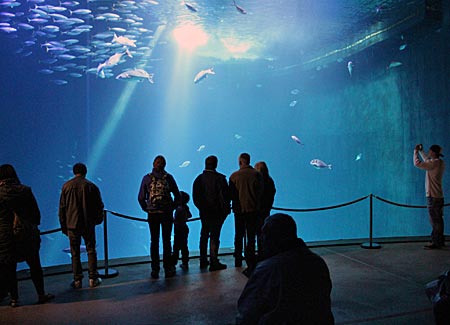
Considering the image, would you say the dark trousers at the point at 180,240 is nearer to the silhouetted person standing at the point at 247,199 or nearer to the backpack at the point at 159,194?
the backpack at the point at 159,194

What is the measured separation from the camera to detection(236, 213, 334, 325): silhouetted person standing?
1.87m

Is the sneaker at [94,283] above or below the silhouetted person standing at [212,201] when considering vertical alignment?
below

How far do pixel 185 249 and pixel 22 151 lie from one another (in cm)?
4306

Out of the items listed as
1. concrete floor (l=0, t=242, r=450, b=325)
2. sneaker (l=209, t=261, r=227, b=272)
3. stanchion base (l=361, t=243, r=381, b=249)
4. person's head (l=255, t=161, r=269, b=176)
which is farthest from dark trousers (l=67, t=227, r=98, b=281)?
stanchion base (l=361, t=243, r=381, b=249)

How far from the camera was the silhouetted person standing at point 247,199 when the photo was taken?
229 inches

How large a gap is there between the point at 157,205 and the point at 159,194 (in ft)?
0.54

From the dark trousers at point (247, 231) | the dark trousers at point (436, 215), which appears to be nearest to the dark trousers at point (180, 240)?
the dark trousers at point (247, 231)

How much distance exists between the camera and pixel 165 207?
554cm

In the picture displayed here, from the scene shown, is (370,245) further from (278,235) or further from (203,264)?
(278,235)

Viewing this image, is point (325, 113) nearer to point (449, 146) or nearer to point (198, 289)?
point (449, 146)

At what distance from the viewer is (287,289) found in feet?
6.14

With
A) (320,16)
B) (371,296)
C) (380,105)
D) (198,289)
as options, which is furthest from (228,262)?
(320,16)

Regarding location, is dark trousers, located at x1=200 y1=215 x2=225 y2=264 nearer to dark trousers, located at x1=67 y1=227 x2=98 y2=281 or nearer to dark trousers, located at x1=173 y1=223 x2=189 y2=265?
dark trousers, located at x1=173 y1=223 x2=189 y2=265

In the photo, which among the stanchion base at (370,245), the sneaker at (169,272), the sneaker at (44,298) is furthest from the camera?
the stanchion base at (370,245)
